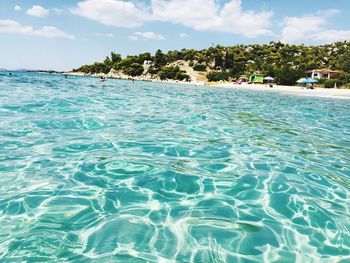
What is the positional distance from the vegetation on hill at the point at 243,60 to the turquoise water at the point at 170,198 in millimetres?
56228

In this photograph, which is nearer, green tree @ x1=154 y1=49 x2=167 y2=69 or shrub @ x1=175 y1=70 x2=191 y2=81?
shrub @ x1=175 y1=70 x2=191 y2=81

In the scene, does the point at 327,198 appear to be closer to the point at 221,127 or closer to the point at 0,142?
the point at 221,127

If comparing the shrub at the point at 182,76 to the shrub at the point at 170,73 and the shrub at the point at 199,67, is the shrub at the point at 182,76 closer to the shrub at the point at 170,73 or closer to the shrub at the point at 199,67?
the shrub at the point at 170,73

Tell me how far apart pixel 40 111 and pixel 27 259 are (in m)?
10.8

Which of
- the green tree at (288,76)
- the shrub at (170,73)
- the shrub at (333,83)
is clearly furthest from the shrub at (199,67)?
the shrub at (333,83)

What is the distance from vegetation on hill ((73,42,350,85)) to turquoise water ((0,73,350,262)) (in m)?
56.2

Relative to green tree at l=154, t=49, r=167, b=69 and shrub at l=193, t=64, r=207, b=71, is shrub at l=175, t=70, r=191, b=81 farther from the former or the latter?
green tree at l=154, t=49, r=167, b=69

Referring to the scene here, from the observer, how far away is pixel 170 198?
4.53 metres

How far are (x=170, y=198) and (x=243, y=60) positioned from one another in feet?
283

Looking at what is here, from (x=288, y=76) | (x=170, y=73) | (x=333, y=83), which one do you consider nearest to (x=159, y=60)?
(x=170, y=73)

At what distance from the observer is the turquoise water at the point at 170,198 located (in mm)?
3248

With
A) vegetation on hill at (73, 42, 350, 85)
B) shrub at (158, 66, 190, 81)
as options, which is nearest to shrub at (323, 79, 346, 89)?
vegetation on hill at (73, 42, 350, 85)

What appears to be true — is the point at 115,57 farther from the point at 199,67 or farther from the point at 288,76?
the point at 288,76

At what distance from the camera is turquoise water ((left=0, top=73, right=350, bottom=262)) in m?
3.25
